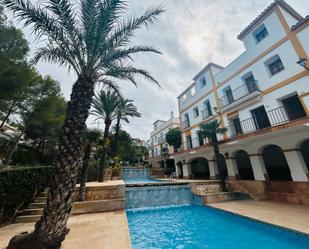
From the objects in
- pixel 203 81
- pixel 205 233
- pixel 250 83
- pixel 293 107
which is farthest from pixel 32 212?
pixel 203 81

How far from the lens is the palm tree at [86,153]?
8430mm

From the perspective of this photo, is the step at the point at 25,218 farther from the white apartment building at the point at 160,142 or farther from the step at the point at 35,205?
the white apartment building at the point at 160,142

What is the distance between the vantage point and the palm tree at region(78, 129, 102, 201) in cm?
843

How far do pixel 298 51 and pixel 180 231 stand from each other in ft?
40.5

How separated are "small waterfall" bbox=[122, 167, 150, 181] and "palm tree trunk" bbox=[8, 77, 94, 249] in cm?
1967

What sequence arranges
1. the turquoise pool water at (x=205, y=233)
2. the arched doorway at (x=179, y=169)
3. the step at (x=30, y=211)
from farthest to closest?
the arched doorway at (x=179, y=169) → the step at (x=30, y=211) → the turquoise pool water at (x=205, y=233)

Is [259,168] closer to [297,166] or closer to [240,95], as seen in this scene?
[297,166]

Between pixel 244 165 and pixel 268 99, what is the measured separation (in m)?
6.88

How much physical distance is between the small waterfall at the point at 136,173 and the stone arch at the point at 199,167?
23.9ft

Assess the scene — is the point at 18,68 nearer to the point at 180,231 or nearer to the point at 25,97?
the point at 25,97

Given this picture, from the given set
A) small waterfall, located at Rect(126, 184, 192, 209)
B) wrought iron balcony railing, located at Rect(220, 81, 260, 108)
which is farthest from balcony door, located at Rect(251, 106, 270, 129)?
small waterfall, located at Rect(126, 184, 192, 209)

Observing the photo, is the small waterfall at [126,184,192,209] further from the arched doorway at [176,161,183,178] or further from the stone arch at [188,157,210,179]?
the arched doorway at [176,161,183,178]

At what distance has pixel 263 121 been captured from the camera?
11.8 metres

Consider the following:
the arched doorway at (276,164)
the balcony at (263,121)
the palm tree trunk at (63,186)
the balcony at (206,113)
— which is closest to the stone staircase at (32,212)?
the palm tree trunk at (63,186)
